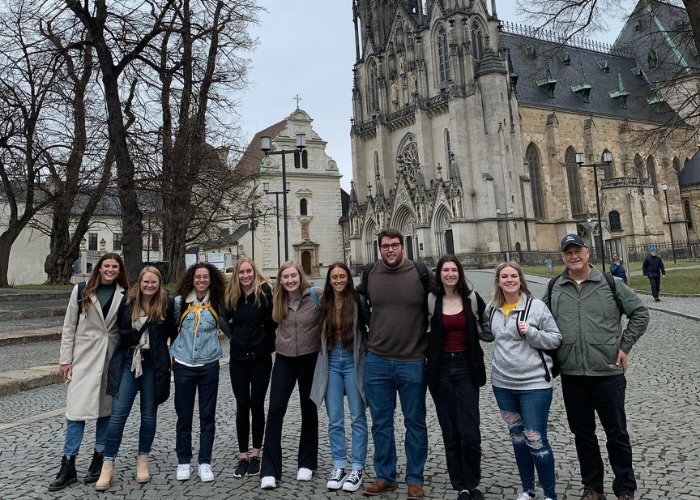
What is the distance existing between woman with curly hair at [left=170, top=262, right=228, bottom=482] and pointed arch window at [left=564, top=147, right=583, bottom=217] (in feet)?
157

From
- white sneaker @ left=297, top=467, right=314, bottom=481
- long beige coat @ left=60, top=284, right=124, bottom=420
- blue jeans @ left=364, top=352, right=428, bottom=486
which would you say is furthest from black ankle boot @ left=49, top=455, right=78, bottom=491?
blue jeans @ left=364, top=352, right=428, bottom=486

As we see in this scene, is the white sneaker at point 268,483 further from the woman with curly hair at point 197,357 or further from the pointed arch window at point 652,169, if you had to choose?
the pointed arch window at point 652,169

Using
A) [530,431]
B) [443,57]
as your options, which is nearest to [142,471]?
[530,431]

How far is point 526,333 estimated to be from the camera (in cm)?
369

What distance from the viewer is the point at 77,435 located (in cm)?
440

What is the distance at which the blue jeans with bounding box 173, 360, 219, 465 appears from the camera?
Result: 4477mm

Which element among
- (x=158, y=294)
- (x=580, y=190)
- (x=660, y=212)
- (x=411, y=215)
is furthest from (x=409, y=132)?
(x=158, y=294)

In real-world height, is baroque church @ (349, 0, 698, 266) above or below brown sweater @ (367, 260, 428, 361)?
above

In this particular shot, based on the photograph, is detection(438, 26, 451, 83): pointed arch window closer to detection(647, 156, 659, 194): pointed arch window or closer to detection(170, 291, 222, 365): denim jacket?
detection(647, 156, 659, 194): pointed arch window

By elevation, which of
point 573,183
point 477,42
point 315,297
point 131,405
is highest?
point 477,42

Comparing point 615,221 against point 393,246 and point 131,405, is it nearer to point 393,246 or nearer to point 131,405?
point 393,246

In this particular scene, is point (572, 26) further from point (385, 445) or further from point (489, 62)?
point (489, 62)

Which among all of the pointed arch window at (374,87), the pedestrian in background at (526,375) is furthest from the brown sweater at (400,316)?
the pointed arch window at (374,87)

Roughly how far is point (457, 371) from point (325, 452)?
6.10ft
